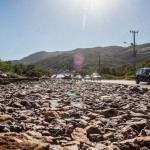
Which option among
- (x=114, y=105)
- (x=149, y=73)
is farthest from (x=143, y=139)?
(x=149, y=73)

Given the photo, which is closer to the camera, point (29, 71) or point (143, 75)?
point (143, 75)

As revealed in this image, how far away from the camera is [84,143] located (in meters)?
6.39

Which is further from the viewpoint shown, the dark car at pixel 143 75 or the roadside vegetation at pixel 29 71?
the roadside vegetation at pixel 29 71

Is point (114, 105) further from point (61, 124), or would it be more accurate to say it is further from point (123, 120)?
point (61, 124)

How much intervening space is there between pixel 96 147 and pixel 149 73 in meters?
31.5

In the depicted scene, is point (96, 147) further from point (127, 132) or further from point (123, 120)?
point (123, 120)

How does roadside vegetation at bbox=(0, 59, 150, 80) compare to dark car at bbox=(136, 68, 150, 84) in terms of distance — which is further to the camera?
roadside vegetation at bbox=(0, 59, 150, 80)

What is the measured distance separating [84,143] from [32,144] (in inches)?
61.7

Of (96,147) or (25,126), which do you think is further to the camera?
(25,126)

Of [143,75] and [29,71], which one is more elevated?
[29,71]

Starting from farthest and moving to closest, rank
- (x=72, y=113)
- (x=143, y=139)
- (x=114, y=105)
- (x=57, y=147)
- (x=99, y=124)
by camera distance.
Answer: (x=114, y=105)
(x=72, y=113)
(x=99, y=124)
(x=143, y=139)
(x=57, y=147)

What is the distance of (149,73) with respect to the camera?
36719mm

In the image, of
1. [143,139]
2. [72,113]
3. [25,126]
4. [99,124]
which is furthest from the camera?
[72,113]

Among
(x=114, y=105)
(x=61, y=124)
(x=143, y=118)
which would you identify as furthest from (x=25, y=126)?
(x=114, y=105)
